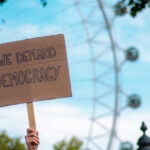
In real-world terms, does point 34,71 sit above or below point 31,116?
above

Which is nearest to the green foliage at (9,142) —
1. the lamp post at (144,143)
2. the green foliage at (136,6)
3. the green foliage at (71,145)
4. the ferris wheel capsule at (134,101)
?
the green foliage at (71,145)

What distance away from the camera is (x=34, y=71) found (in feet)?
18.1

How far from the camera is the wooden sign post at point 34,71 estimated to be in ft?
17.9

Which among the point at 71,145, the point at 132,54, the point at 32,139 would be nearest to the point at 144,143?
the point at 32,139

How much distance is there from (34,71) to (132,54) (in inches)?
1027

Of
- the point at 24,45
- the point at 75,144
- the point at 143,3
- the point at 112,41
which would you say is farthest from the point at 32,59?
the point at 75,144

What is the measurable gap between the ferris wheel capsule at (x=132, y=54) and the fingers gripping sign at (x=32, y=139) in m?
26.2

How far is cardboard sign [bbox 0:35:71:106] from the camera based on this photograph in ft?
17.9

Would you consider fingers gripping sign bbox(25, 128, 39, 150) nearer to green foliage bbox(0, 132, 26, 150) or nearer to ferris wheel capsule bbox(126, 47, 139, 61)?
ferris wheel capsule bbox(126, 47, 139, 61)

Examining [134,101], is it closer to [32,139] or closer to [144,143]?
[144,143]

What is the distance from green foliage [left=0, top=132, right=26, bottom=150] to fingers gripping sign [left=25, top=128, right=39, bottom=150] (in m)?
33.9

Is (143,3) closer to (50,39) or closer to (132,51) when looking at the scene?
(50,39)

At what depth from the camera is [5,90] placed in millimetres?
5625

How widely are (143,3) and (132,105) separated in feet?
72.1
